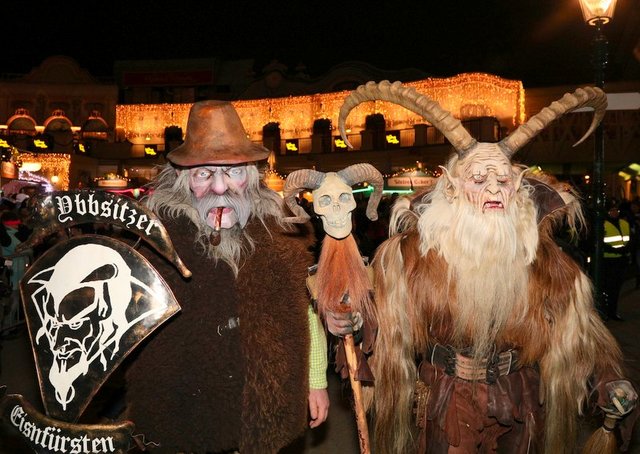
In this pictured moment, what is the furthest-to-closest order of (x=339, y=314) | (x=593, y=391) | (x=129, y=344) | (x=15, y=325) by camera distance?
(x=15, y=325)
(x=593, y=391)
(x=339, y=314)
(x=129, y=344)

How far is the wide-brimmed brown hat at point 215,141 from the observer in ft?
8.82

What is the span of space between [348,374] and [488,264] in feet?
2.79

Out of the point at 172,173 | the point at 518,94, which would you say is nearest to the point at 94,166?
the point at 518,94

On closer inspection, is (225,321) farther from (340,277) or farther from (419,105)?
(419,105)

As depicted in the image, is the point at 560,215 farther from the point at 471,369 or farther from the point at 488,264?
the point at 471,369

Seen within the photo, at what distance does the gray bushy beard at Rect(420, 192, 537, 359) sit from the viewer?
8.64ft

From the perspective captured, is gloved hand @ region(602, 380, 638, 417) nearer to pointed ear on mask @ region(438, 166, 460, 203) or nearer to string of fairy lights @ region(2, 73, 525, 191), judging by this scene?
pointed ear on mask @ region(438, 166, 460, 203)

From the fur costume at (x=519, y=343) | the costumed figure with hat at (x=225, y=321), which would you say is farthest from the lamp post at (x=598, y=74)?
the costumed figure with hat at (x=225, y=321)

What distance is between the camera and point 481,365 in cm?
279

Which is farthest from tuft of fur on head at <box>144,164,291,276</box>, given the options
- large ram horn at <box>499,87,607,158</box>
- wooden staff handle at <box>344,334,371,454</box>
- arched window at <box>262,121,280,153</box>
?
arched window at <box>262,121,280,153</box>

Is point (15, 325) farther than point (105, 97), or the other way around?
point (105, 97)

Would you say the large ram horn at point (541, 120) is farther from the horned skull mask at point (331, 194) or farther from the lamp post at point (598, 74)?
the lamp post at point (598, 74)

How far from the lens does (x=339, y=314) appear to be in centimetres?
260

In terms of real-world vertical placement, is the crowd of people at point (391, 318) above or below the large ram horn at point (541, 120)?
below
